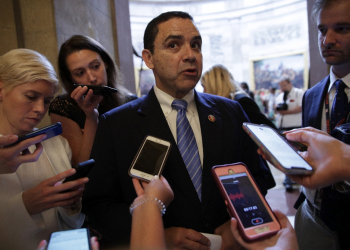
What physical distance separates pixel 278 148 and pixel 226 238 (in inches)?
24.7

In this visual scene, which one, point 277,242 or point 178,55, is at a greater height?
point 178,55

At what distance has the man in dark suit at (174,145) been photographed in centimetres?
168

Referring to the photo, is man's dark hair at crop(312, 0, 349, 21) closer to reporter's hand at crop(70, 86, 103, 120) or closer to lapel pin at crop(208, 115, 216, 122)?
lapel pin at crop(208, 115, 216, 122)

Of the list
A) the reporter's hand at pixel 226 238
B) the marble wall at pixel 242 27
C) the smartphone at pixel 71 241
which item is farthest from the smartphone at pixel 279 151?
the marble wall at pixel 242 27

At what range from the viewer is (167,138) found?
182cm

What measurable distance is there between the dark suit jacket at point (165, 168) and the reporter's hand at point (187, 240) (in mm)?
124

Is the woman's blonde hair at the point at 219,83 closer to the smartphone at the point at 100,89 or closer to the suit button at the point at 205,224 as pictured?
the smartphone at the point at 100,89

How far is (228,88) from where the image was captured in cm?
403

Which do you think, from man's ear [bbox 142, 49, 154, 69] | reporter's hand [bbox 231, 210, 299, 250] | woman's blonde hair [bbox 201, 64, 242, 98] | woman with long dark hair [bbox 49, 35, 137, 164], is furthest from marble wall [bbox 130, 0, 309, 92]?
reporter's hand [bbox 231, 210, 299, 250]

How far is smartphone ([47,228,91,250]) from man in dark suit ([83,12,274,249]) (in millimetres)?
626

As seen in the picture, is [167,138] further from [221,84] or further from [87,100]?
[221,84]

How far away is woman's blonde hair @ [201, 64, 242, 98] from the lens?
4004 mm

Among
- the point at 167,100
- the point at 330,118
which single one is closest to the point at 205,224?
the point at 167,100

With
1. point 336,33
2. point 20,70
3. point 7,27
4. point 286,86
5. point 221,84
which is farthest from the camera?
point 286,86
